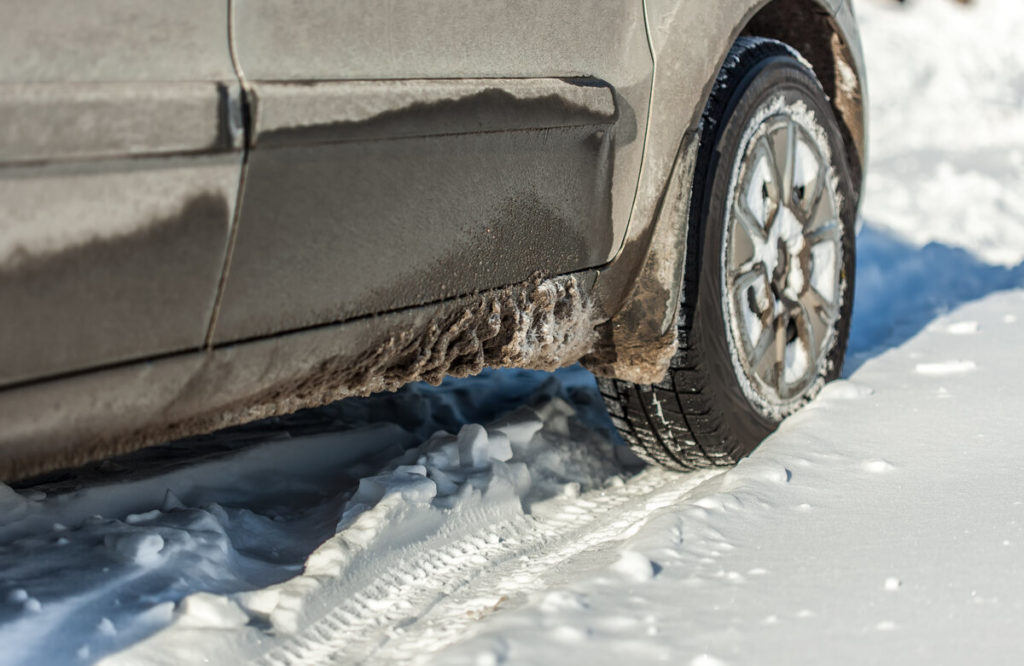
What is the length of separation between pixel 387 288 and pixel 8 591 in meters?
0.77

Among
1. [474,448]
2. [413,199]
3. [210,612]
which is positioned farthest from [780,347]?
→ [210,612]

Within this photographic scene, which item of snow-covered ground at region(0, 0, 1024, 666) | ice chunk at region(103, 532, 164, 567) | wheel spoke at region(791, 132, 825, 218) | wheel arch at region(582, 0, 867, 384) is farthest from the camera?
wheel spoke at region(791, 132, 825, 218)

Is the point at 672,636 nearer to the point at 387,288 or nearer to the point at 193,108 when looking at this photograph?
the point at 387,288

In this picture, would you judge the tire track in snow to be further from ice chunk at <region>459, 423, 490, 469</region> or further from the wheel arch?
the wheel arch

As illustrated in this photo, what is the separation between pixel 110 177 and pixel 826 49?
2157 mm

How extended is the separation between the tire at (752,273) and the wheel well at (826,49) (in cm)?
23

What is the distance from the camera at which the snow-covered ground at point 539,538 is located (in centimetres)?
142

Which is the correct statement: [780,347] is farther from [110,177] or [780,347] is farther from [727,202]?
[110,177]

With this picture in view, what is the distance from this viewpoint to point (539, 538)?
1.97m

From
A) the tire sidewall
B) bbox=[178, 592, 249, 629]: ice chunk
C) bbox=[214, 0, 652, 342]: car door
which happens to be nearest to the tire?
the tire sidewall

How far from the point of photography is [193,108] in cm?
118

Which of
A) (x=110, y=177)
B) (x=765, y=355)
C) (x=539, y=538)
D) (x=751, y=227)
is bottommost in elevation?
(x=539, y=538)

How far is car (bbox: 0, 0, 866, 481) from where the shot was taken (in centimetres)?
114

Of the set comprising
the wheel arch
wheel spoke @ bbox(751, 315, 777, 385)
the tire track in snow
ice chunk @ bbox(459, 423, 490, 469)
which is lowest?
the tire track in snow
